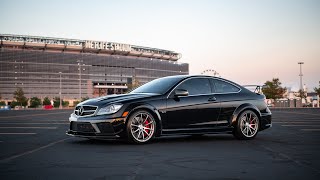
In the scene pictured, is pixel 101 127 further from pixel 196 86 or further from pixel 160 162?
pixel 160 162

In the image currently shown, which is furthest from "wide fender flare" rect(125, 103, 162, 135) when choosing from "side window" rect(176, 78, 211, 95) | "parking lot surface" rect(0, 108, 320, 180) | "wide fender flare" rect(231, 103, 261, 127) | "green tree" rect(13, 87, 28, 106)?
"green tree" rect(13, 87, 28, 106)

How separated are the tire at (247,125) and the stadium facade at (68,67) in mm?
123211

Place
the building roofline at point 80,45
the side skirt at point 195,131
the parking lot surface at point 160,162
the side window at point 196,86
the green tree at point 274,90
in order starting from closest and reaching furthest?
1. the parking lot surface at point 160,162
2. the side skirt at point 195,131
3. the side window at point 196,86
4. the green tree at point 274,90
5. the building roofline at point 80,45

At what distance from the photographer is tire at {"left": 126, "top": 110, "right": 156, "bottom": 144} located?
798 cm

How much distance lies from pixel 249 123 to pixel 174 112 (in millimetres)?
1995

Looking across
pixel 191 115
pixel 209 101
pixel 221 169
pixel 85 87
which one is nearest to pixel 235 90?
pixel 209 101

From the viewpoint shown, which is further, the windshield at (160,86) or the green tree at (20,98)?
the green tree at (20,98)

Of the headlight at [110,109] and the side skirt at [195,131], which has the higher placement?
A: the headlight at [110,109]

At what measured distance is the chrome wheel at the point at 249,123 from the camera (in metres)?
9.19

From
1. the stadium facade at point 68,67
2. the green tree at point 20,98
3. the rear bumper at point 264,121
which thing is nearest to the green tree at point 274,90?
the stadium facade at point 68,67

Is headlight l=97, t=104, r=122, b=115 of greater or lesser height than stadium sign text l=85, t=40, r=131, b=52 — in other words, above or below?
below

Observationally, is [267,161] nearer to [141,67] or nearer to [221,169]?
[221,169]

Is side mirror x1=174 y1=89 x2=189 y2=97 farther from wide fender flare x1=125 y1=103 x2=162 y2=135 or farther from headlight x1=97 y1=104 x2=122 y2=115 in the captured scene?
headlight x1=97 y1=104 x2=122 y2=115

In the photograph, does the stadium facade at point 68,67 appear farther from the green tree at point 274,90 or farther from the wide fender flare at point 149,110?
the wide fender flare at point 149,110
